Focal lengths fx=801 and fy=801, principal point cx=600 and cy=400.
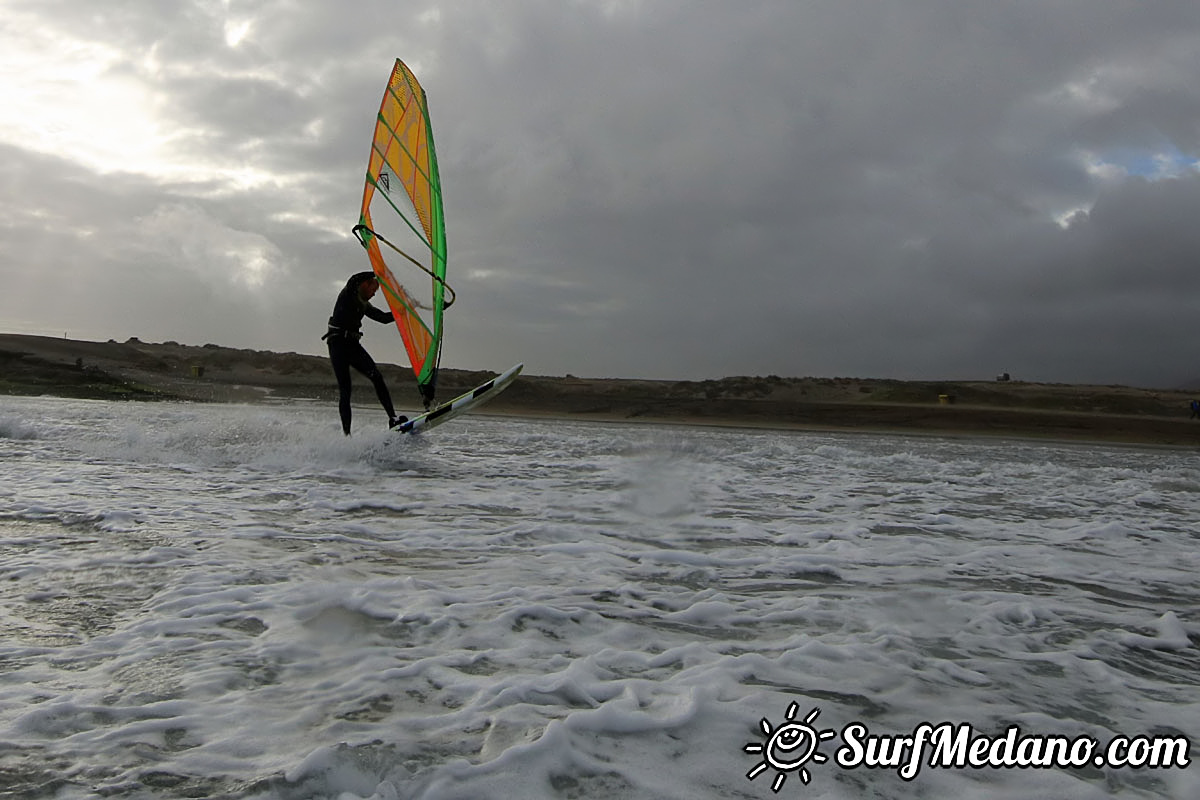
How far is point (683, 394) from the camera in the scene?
92.2 feet

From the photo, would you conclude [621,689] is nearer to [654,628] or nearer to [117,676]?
[654,628]

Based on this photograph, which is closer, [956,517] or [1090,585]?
[1090,585]

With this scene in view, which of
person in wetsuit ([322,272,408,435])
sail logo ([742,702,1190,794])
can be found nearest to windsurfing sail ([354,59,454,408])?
person in wetsuit ([322,272,408,435])

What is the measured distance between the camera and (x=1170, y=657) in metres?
2.95

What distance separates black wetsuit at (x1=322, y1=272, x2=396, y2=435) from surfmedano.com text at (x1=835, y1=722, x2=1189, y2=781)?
777 cm

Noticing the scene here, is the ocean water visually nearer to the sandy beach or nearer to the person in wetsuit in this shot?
the person in wetsuit

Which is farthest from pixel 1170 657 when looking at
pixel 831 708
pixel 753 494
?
pixel 753 494

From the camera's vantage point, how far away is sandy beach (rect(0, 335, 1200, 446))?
21078mm

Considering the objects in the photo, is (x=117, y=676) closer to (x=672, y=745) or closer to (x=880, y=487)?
(x=672, y=745)

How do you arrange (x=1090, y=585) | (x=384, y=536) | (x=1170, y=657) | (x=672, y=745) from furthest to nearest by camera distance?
(x=384, y=536) → (x=1090, y=585) → (x=1170, y=657) → (x=672, y=745)

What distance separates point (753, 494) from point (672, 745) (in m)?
5.39

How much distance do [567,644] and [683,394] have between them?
83.4 feet

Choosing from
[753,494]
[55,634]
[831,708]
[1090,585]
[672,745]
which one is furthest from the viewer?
[753,494]

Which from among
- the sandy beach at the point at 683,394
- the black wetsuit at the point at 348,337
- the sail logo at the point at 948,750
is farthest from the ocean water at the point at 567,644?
the sandy beach at the point at 683,394
